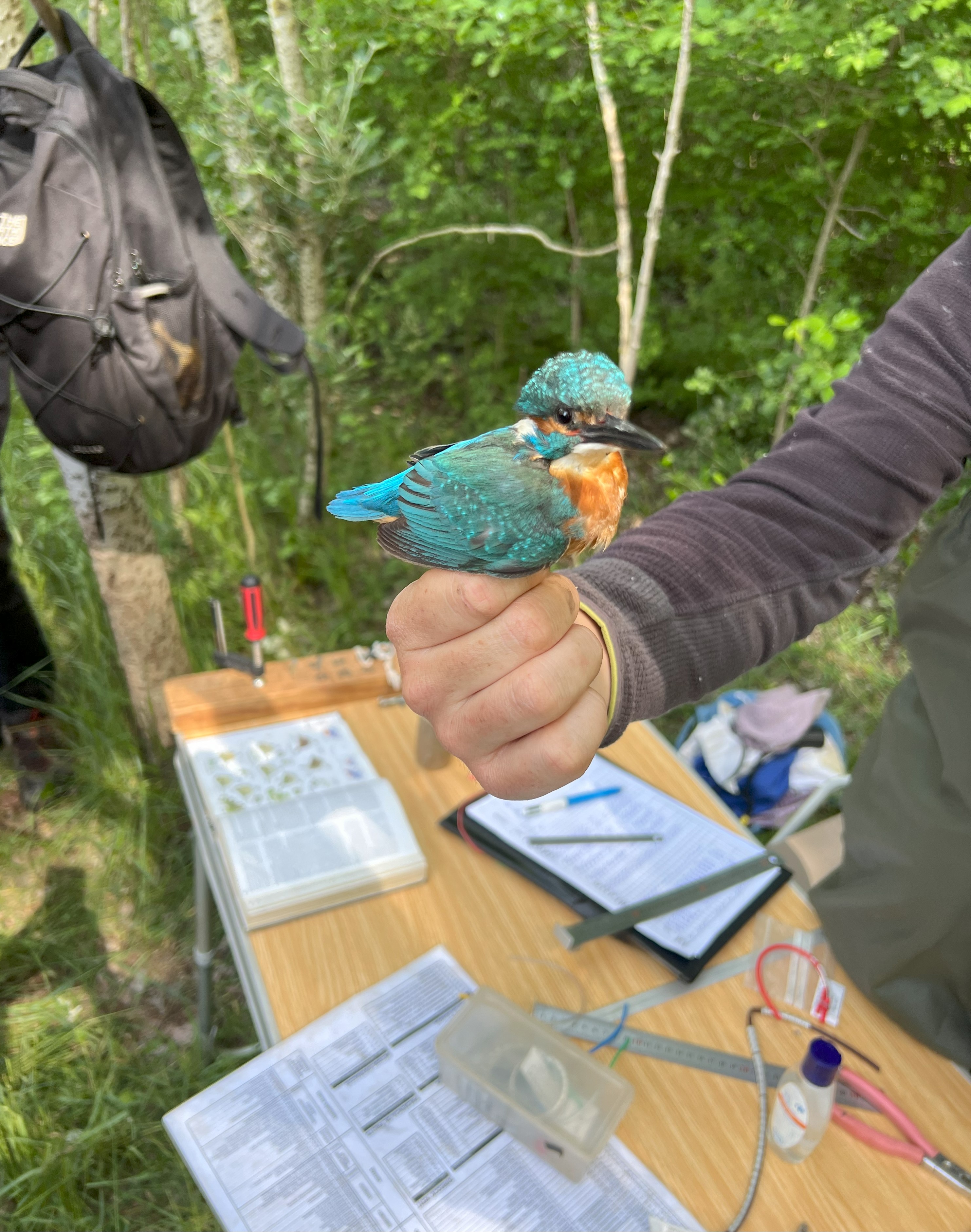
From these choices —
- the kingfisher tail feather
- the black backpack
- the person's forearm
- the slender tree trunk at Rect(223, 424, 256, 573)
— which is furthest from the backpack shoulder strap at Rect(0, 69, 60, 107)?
the person's forearm

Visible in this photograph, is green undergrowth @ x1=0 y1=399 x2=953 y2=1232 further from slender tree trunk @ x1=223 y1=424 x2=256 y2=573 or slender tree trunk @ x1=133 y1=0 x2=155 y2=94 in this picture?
slender tree trunk @ x1=133 y1=0 x2=155 y2=94

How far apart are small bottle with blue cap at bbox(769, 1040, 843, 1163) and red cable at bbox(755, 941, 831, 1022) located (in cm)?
19

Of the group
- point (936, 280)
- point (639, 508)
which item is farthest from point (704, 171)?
point (936, 280)

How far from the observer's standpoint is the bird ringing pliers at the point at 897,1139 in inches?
44.9

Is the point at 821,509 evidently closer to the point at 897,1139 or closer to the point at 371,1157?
the point at 897,1139

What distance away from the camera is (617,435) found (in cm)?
97

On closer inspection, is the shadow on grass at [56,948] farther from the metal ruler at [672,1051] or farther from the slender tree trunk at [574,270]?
the slender tree trunk at [574,270]

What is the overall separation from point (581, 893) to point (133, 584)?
177 centimetres

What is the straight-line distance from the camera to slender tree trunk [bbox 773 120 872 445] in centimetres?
316

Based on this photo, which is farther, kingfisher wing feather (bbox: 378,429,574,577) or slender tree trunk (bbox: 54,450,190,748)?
slender tree trunk (bbox: 54,450,190,748)

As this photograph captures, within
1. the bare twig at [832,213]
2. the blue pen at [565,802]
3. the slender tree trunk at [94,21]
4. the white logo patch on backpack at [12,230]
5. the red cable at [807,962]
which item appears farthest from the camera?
the bare twig at [832,213]

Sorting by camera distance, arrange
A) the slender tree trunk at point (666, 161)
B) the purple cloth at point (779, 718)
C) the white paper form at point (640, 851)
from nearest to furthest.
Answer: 1. the white paper form at point (640, 851)
2. the slender tree trunk at point (666, 161)
3. the purple cloth at point (779, 718)

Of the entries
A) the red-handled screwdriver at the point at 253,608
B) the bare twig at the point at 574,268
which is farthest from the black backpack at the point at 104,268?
the bare twig at the point at 574,268

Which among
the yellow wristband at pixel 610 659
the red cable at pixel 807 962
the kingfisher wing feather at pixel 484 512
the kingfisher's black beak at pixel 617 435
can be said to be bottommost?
the red cable at pixel 807 962
